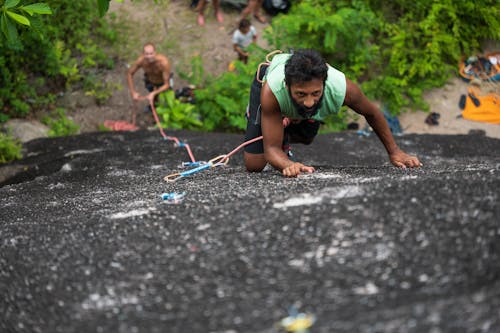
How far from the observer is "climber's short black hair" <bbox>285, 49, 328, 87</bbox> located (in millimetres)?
2701

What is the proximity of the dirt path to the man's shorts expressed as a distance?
3.76 m

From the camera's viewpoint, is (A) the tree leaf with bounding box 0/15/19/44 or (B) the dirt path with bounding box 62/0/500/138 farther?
(B) the dirt path with bounding box 62/0/500/138

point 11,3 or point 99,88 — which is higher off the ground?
point 11,3

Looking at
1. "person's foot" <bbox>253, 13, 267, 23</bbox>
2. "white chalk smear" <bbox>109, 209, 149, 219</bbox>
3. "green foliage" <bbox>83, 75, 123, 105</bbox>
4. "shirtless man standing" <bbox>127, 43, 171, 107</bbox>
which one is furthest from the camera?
"person's foot" <bbox>253, 13, 267, 23</bbox>

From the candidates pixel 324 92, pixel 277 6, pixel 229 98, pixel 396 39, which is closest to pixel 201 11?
pixel 277 6

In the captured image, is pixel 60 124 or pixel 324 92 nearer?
pixel 324 92

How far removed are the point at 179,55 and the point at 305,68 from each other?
5.74 metres

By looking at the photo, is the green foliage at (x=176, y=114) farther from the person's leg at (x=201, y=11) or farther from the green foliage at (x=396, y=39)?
the person's leg at (x=201, y=11)

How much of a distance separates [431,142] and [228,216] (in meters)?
3.98

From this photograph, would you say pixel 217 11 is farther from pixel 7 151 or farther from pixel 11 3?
pixel 11 3

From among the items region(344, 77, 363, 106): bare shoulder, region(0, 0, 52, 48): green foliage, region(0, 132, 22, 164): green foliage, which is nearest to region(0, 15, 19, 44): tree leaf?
region(0, 0, 52, 48): green foliage

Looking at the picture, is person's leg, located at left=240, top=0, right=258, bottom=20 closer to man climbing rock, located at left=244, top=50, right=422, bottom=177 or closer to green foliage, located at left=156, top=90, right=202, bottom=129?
green foliage, located at left=156, top=90, right=202, bottom=129

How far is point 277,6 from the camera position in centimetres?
843

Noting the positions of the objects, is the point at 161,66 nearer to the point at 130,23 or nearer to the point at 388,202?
the point at 130,23
